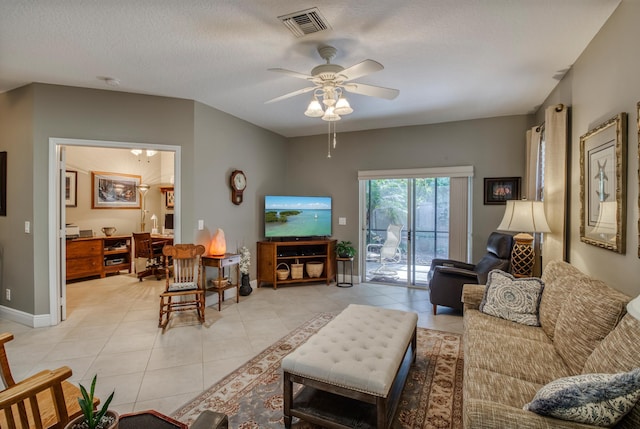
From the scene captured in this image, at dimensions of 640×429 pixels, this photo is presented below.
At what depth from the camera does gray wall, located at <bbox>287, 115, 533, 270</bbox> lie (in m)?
4.64

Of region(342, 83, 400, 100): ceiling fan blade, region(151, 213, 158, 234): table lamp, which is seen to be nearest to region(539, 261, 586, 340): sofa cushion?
region(342, 83, 400, 100): ceiling fan blade

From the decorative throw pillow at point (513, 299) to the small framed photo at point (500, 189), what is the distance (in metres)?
2.36

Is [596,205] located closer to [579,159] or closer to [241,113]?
[579,159]

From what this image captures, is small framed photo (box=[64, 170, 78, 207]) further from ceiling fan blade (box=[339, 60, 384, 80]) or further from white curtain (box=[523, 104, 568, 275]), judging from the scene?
white curtain (box=[523, 104, 568, 275])

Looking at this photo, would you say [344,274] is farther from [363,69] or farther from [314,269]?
[363,69]

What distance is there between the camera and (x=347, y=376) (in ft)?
5.73

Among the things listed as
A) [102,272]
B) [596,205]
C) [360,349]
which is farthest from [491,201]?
[102,272]

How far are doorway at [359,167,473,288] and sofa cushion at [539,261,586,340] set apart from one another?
248cm

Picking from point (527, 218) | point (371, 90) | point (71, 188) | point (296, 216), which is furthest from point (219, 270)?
point (71, 188)

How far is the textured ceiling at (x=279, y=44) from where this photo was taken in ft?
7.05

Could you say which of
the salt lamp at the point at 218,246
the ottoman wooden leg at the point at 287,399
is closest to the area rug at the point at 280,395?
the ottoman wooden leg at the point at 287,399

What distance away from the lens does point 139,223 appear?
7.00m

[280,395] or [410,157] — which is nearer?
[280,395]

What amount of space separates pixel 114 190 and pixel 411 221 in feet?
19.6
